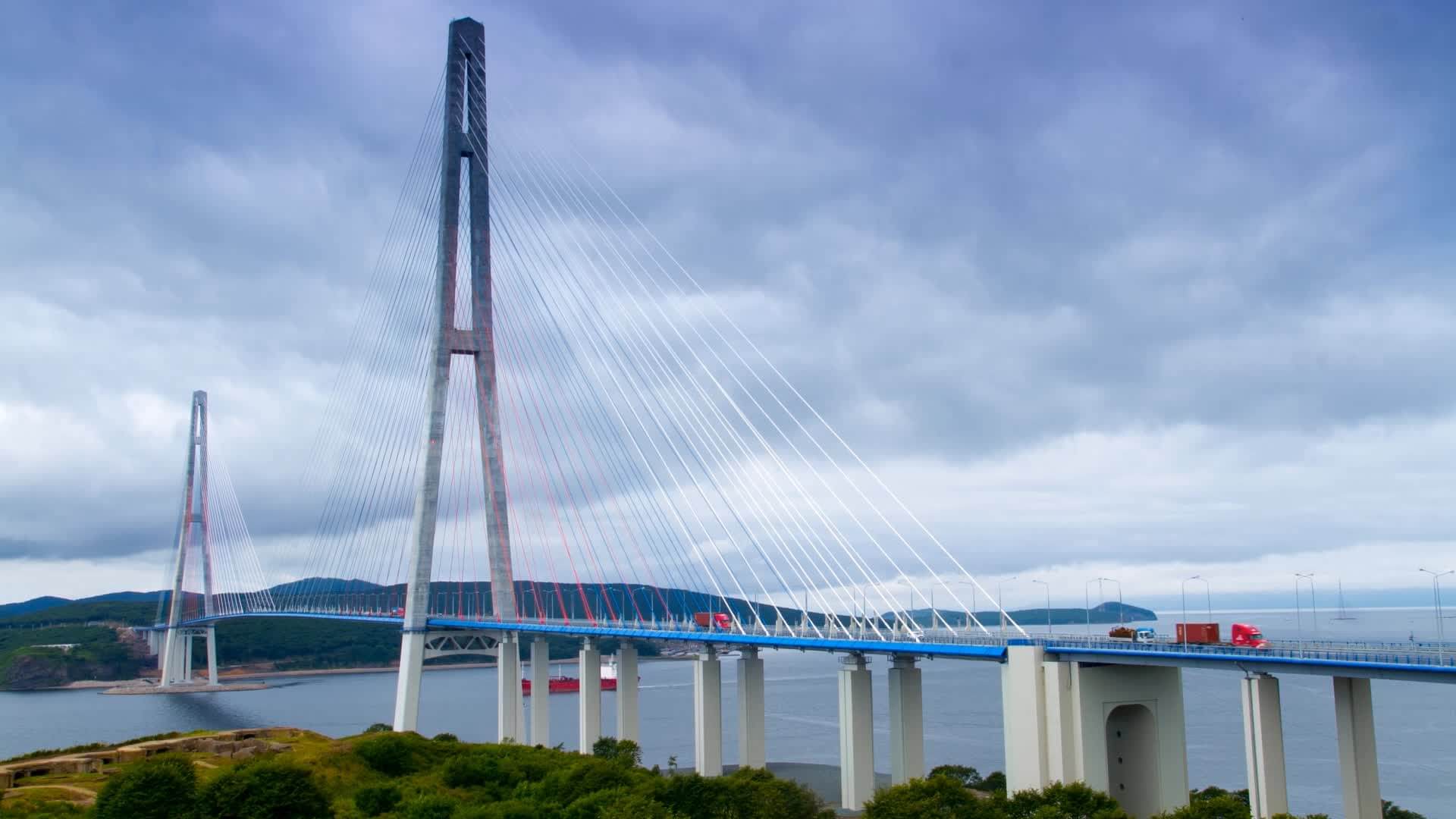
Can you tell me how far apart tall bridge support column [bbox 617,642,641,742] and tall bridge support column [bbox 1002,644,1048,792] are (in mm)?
19723

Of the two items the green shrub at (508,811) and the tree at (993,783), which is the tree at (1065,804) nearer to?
the green shrub at (508,811)

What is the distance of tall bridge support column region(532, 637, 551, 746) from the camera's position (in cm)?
5022

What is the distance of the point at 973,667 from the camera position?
157 meters

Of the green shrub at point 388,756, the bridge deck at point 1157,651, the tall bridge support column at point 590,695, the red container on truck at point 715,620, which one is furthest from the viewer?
the tall bridge support column at point 590,695

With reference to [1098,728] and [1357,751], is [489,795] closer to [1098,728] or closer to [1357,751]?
[1098,728]

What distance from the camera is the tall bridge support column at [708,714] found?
42.0m

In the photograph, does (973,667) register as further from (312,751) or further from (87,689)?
(312,751)

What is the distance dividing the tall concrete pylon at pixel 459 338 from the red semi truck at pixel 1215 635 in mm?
30182

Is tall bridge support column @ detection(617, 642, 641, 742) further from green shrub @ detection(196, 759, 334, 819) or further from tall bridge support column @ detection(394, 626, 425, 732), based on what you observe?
green shrub @ detection(196, 759, 334, 819)

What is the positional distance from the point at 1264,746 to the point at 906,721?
11.0 m

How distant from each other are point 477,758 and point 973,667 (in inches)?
5180

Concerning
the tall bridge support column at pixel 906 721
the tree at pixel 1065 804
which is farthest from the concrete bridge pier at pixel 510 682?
the tree at pixel 1065 804

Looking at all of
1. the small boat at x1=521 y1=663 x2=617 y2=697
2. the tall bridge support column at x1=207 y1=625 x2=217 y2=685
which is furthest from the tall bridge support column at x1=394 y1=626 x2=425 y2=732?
the tall bridge support column at x1=207 y1=625 x2=217 y2=685

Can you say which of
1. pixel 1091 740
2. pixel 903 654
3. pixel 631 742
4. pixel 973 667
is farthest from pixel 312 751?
pixel 973 667
